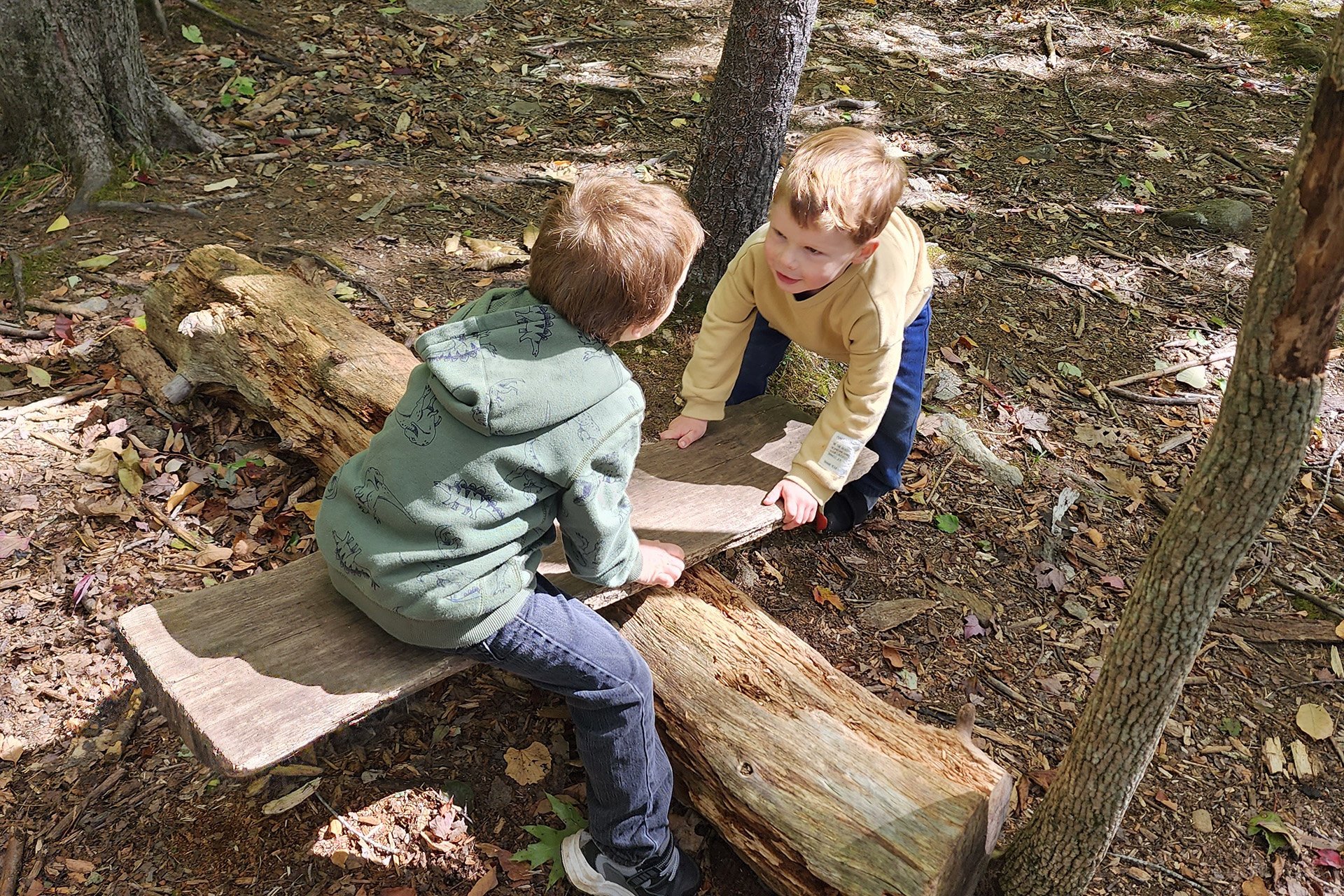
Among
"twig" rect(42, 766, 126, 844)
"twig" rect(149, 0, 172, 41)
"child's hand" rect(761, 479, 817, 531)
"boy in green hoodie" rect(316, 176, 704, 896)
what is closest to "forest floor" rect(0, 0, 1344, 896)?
"twig" rect(42, 766, 126, 844)

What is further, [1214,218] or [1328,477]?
[1214,218]

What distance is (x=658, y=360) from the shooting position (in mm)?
4293

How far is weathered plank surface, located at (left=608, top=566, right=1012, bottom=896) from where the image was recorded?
91.7 inches

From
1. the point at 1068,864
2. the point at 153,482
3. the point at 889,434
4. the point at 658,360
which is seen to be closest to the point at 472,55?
the point at 658,360

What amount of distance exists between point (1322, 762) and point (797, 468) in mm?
2072

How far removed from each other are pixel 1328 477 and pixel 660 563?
11.1 feet

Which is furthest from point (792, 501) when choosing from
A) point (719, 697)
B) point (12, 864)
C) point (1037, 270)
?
point (1037, 270)

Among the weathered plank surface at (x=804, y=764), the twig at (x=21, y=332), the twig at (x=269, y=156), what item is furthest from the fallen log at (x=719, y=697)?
the twig at (x=269, y=156)

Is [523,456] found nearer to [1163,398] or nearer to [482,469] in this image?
[482,469]

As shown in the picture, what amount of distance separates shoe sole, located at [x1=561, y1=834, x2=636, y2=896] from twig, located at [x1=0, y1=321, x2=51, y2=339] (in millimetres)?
3359

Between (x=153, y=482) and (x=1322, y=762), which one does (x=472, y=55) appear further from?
(x=1322, y=762)

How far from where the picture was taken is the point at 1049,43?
759 centimetres

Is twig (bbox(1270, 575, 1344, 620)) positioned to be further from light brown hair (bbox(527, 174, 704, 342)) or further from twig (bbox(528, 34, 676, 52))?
twig (bbox(528, 34, 676, 52))

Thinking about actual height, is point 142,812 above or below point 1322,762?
below
